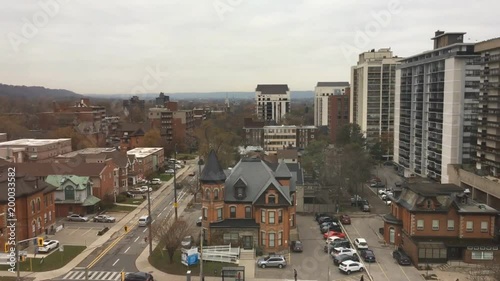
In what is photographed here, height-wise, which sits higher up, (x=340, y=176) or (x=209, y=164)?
(x=209, y=164)

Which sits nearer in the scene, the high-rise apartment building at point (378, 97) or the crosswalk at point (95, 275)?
the crosswalk at point (95, 275)

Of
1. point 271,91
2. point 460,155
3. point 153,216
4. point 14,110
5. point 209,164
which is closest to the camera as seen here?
point 209,164

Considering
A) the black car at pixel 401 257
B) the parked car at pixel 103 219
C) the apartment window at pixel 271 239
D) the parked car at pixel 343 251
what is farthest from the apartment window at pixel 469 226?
the parked car at pixel 103 219

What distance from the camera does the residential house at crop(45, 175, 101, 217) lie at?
49.3 meters

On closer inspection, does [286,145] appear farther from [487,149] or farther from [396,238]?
[396,238]

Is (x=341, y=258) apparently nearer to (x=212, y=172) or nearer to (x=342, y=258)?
(x=342, y=258)

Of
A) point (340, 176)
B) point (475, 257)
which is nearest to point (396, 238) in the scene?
point (475, 257)

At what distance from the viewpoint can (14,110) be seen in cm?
14188

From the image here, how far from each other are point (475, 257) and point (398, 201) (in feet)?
24.0

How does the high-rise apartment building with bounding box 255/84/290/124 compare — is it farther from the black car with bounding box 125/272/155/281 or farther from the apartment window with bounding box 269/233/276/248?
the black car with bounding box 125/272/155/281

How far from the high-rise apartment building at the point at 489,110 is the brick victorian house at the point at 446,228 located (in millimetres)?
14735

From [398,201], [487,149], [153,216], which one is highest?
[487,149]

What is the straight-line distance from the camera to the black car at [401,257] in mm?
34344

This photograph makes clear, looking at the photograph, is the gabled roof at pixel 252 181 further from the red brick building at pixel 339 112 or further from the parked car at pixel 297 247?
the red brick building at pixel 339 112
